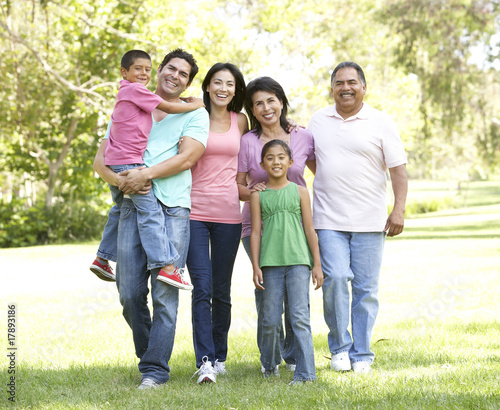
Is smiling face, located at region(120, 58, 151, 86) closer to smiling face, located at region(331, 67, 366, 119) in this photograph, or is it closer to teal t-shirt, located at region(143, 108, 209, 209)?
teal t-shirt, located at region(143, 108, 209, 209)

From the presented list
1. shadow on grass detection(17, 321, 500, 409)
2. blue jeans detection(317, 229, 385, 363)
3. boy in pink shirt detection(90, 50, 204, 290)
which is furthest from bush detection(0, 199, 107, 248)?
blue jeans detection(317, 229, 385, 363)

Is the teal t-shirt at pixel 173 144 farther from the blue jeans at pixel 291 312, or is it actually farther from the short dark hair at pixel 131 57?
the blue jeans at pixel 291 312

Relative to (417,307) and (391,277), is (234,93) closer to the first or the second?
(417,307)

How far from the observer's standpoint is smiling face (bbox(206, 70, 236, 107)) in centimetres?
511

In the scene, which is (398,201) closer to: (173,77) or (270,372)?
(270,372)

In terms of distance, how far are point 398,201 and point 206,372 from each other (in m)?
2.02

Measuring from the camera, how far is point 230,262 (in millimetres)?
5082

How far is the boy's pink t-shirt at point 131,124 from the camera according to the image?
14.8 ft

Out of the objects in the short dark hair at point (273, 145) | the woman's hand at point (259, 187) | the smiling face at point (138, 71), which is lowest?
the woman's hand at point (259, 187)

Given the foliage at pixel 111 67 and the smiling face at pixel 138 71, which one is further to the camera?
the foliage at pixel 111 67

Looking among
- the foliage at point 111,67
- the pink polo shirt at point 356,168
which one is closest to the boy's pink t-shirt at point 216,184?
the pink polo shirt at point 356,168

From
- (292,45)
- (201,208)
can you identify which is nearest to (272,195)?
(201,208)

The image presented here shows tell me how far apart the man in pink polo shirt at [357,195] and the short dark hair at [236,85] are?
739 millimetres

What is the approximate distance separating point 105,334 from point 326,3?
2732cm
